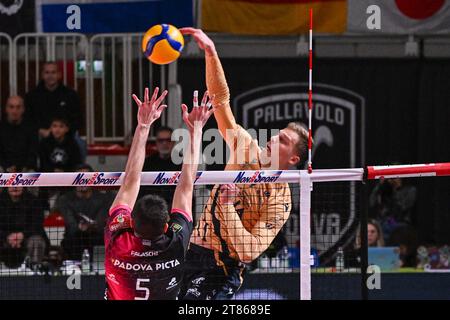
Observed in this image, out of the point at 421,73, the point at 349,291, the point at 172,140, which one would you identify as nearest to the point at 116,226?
the point at 349,291

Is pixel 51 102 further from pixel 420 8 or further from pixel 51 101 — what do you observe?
pixel 420 8

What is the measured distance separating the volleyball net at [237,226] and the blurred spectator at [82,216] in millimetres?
13

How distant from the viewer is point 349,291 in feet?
35.9

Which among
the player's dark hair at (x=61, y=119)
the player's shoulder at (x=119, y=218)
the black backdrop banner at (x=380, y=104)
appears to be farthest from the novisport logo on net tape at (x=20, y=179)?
the black backdrop banner at (x=380, y=104)

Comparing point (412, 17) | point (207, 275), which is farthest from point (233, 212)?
point (412, 17)

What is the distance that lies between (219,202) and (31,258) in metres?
4.19

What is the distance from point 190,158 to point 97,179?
99cm

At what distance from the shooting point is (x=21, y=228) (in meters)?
12.6

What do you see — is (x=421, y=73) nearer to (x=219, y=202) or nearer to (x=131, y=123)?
(x=131, y=123)

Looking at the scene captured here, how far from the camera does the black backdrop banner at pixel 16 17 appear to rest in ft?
47.5

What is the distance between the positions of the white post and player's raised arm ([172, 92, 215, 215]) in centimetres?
104

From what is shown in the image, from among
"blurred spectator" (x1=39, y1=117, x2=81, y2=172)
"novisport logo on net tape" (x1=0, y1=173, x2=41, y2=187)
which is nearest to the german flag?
"blurred spectator" (x1=39, y1=117, x2=81, y2=172)

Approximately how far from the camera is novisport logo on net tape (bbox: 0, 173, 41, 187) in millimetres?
8398

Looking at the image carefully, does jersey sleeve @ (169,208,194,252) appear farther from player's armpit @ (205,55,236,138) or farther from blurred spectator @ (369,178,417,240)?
blurred spectator @ (369,178,417,240)
